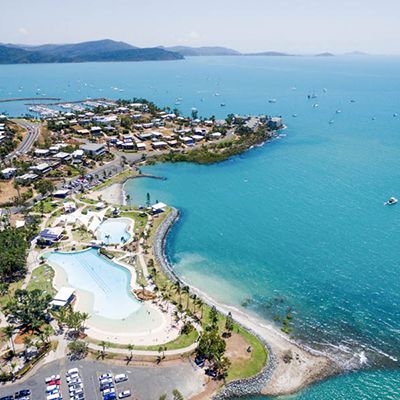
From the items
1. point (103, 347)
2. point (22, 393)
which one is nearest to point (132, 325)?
point (103, 347)

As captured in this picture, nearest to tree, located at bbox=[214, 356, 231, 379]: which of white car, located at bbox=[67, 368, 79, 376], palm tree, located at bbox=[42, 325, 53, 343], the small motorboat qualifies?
white car, located at bbox=[67, 368, 79, 376]

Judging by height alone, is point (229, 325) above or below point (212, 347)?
below

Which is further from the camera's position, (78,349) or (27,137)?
(27,137)

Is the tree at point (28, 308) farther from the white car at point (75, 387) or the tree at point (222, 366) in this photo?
the tree at point (222, 366)

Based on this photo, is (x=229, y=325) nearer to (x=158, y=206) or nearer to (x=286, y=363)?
(x=286, y=363)

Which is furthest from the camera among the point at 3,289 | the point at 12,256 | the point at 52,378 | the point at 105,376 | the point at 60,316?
the point at 12,256

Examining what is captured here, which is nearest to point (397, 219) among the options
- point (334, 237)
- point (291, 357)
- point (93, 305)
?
point (334, 237)
